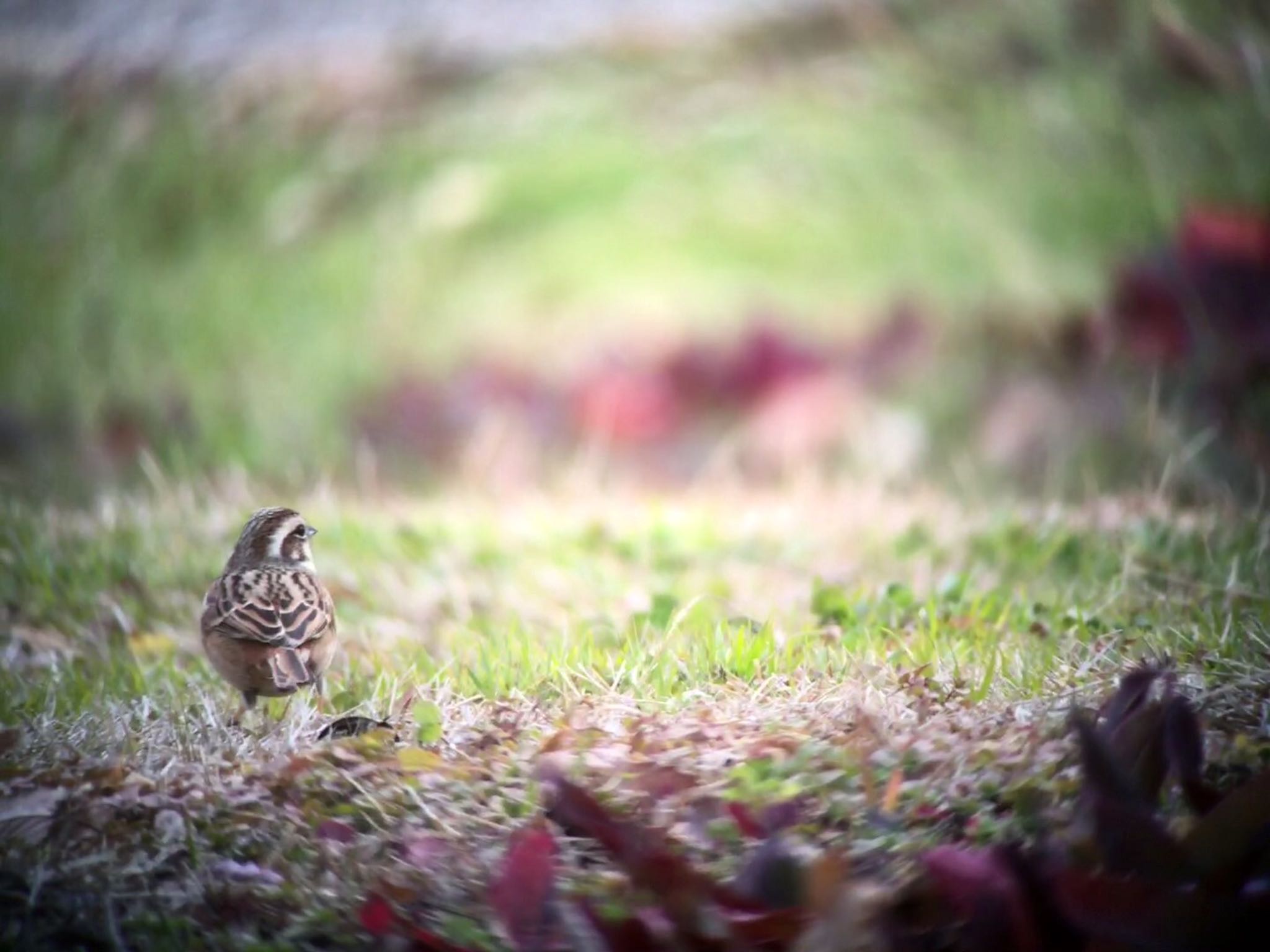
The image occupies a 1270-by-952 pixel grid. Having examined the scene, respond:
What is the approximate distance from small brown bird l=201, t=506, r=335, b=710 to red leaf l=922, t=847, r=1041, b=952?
3.29ft

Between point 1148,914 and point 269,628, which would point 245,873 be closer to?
point 269,628

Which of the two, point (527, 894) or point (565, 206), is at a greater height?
point (565, 206)

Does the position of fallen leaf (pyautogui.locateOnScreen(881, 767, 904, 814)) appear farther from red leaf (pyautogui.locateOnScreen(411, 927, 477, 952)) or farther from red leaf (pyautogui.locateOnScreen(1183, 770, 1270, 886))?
red leaf (pyautogui.locateOnScreen(411, 927, 477, 952))

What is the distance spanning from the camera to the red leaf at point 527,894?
1.50 meters

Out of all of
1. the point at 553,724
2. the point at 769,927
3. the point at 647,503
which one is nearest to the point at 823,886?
the point at 769,927

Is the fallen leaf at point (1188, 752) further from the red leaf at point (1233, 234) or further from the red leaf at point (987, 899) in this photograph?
the red leaf at point (1233, 234)

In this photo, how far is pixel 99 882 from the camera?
1601 mm

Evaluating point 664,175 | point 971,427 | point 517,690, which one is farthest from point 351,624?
point 664,175

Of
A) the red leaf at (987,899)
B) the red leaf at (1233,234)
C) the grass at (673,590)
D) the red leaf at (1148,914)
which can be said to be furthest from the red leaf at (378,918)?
the red leaf at (1233,234)

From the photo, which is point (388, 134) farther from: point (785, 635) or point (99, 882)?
point (99, 882)

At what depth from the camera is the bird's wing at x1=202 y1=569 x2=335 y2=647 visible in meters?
1.97

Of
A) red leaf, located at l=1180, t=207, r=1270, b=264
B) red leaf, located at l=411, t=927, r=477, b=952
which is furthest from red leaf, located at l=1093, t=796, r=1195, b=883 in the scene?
red leaf, located at l=1180, t=207, r=1270, b=264

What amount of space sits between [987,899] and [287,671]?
1.07 metres

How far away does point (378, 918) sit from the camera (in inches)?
59.6
